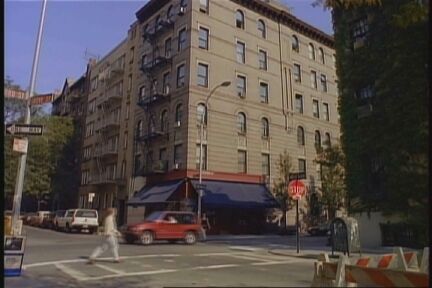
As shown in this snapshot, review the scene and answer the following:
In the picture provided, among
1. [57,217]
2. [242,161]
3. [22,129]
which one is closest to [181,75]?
[242,161]

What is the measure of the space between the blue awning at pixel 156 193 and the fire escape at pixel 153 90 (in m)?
1.43

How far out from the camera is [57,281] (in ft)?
31.4

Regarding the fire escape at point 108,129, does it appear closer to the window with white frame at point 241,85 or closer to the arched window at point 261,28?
the window with white frame at point 241,85

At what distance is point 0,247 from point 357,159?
18.5 metres

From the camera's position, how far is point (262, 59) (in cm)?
3784

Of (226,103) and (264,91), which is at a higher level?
(264,91)

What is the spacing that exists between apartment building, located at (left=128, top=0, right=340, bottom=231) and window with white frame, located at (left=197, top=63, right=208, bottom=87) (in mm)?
80

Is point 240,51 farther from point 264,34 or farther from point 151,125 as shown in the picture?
point 151,125

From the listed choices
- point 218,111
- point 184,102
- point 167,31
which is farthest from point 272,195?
point 167,31

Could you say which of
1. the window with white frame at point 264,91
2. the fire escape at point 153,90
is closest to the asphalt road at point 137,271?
the fire escape at point 153,90

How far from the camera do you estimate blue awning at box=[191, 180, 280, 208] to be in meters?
30.1

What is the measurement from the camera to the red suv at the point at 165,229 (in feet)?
65.7

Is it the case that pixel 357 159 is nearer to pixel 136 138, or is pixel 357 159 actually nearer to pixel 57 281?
pixel 57 281

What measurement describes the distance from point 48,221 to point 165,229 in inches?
791
